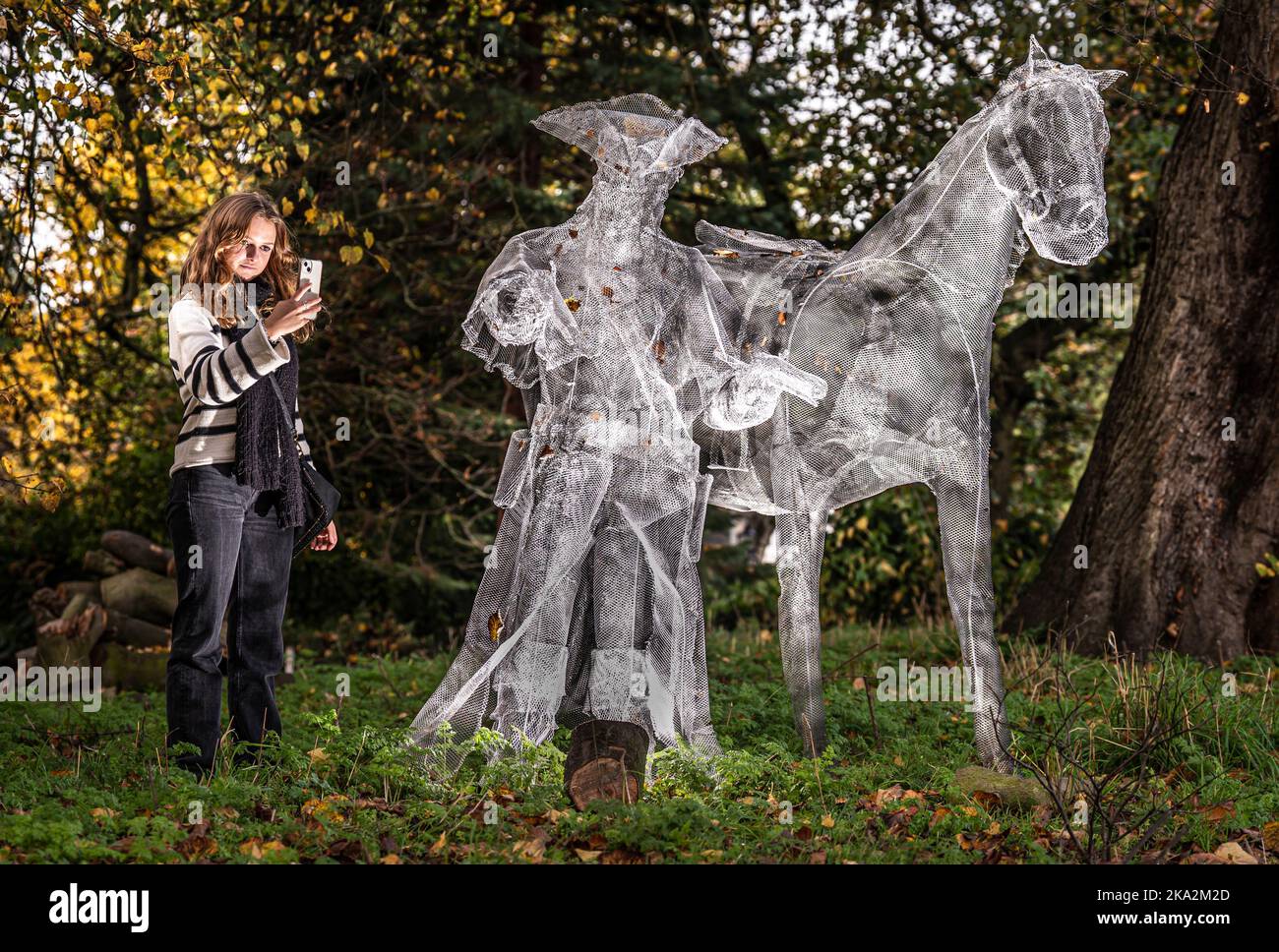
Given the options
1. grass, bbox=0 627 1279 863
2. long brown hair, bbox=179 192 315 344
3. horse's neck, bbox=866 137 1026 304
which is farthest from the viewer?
horse's neck, bbox=866 137 1026 304

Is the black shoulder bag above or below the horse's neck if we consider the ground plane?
below

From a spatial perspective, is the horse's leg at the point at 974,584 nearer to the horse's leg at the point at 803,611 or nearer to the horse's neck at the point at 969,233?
the horse's leg at the point at 803,611

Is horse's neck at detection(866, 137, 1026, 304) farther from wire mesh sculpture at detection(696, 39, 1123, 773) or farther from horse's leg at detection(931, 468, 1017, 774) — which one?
horse's leg at detection(931, 468, 1017, 774)

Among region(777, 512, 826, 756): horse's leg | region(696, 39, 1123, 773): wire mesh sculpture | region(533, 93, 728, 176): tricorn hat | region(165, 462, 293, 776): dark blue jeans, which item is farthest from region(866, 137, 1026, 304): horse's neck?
region(165, 462, 293, 776): dark blue jeans

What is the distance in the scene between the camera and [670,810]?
3.99m

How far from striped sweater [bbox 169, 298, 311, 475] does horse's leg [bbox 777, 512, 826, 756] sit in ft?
6.47

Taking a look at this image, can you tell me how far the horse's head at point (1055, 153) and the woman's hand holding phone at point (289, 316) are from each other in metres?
2.45

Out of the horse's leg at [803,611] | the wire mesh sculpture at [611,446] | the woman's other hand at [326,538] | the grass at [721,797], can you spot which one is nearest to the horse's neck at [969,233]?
the wire mesh sculpture at [611,446]

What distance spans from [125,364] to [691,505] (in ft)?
22.1

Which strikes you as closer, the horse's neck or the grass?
the grass

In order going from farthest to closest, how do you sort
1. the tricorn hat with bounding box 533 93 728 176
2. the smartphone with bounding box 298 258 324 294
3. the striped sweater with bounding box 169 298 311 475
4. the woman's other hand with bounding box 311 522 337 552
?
the woman's other hand with bounding box 311 522 337 552
the tricorn hat with bounding box 533 93 728 176
the smartphone with bounding box 298 258 324 294
the striped sweater with bounding box 169 298 311 475

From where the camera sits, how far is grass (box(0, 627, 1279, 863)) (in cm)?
382

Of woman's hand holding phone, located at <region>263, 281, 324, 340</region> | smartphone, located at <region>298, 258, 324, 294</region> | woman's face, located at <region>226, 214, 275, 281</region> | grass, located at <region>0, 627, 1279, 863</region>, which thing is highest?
woman's face, located at <region>226, 214, 275, 281</region>
